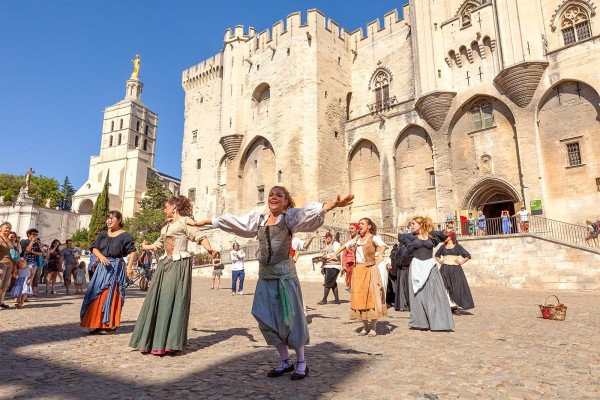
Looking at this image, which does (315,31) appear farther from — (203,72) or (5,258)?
(5,258)

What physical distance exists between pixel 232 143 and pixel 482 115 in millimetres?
18559

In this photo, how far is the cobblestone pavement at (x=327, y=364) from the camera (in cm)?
316

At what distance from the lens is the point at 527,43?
19.5 meters

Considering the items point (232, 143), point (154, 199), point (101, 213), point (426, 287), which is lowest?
point (426, 287)

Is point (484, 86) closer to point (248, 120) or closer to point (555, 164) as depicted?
point (555, 164)

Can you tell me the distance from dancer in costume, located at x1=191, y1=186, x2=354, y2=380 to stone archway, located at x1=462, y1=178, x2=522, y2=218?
20.1 metres

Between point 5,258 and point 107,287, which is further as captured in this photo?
point 5,258

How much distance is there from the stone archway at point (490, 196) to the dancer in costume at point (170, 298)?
20.1 metres

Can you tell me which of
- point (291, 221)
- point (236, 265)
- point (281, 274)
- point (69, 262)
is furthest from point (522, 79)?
point (69, 262)

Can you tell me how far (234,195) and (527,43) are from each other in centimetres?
2215

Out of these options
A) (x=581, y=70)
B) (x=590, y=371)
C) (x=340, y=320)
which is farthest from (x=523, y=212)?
(x=590, y=371)

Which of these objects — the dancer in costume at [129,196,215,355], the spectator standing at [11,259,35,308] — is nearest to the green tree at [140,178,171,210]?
the spectator standing at [11,259,35,308]

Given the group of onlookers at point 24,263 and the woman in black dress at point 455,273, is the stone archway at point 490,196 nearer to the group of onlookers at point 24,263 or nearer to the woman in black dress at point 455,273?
the woman in black dress at point 455,273

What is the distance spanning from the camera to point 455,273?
8.52 meters
